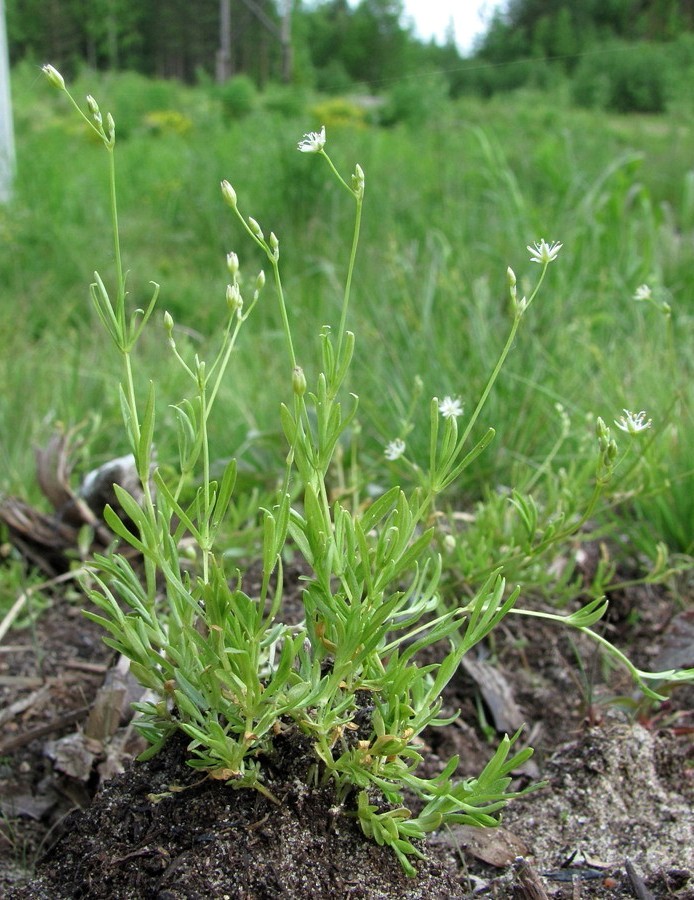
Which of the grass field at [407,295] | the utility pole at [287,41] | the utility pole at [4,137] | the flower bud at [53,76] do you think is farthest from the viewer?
the utility pole at [287,41]

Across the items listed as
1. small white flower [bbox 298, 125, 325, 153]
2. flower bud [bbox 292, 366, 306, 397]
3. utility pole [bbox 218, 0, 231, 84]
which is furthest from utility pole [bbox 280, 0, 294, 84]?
flower bud [bbox 292, 366, 306, 397]

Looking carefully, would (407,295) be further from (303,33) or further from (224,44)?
(224,44)

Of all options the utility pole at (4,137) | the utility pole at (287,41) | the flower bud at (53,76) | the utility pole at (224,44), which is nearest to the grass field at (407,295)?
the utility pole at (4,137)

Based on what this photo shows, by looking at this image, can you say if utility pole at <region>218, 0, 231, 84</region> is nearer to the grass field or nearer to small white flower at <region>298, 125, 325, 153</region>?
the grass field

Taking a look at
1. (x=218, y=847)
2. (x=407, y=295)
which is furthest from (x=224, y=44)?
(x=218, y=847)

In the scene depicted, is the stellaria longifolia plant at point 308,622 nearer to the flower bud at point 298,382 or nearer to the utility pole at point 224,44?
the flower bud at point 298,382

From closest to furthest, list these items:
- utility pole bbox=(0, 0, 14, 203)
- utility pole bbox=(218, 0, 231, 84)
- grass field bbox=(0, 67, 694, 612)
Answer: grass field bbox=(0, 67, 694, 612), utility pole bbox=(0, 0, 14, 203), utility pole bbox=(218, 0, 231, 84)
